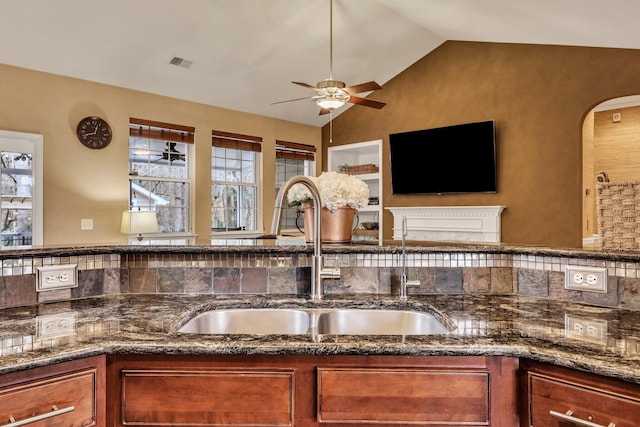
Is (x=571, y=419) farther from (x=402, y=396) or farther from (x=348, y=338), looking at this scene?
(x=348, y=338)

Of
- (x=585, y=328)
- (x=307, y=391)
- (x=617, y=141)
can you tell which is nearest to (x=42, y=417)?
(x=307, y=391)

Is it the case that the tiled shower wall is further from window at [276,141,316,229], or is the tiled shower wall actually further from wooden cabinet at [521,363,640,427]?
window at [276,141,316,229]

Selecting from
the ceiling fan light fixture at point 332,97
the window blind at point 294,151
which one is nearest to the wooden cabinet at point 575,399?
the ceiling fan light fixture at point 332,97

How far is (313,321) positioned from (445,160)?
461 centimetres

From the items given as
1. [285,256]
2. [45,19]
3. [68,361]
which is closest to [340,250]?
[285,256]

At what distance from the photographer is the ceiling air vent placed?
4.73 meters

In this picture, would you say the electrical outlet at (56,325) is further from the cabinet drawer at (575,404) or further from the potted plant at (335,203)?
the cabinet drawer at (575,404)

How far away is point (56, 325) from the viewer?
1.24m

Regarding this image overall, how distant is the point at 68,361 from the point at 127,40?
3.96 m

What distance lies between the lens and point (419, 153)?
598 cm

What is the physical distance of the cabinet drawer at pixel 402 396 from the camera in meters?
1.07

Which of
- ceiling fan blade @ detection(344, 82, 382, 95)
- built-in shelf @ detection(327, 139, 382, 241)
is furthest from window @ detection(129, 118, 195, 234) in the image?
ceiling fan blade @ detection(344, 82, 382, 95)

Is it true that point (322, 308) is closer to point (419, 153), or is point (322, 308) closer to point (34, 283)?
point (34, 283)

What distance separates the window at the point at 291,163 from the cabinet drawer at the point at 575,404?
550 centimetres
